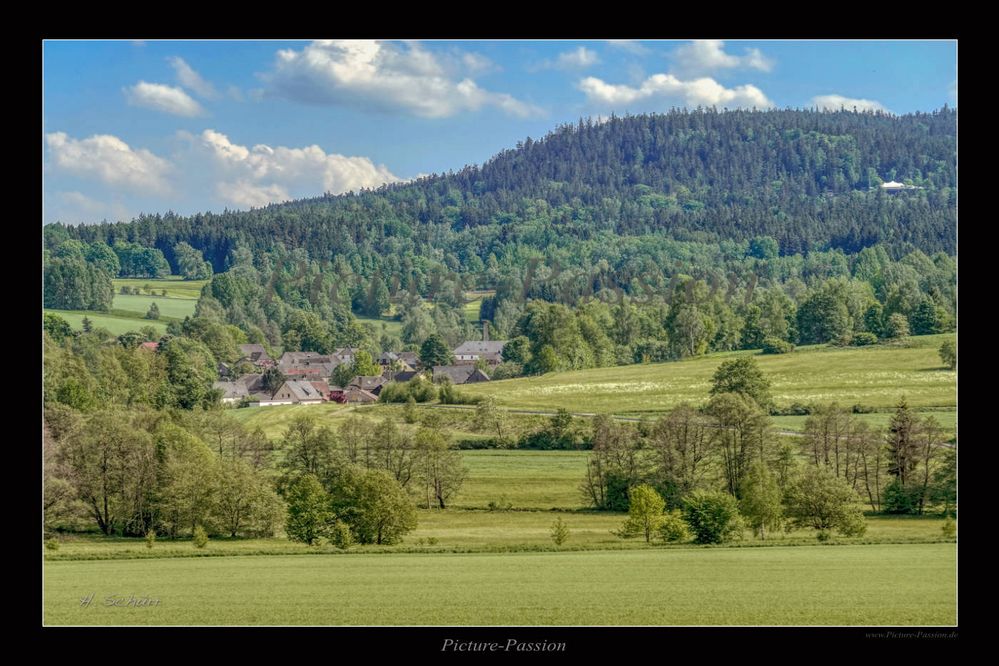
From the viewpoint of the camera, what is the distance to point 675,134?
5787 inches

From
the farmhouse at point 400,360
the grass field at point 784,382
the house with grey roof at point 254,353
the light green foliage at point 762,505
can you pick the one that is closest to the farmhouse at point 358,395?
the grass field at point 784,382

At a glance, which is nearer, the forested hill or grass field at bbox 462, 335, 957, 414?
grass field at bbox 462, 335, 957, 414

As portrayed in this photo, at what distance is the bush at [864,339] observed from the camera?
52.3 meters

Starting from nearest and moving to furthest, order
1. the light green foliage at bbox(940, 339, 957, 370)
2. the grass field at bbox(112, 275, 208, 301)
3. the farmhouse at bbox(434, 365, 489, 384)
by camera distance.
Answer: the light green foliage at bbox(940, 339, 957, 370) → the farmhouse at bbox(434, 365, 489, 384) → the grass field at bbox(112, 275, 208, 301)

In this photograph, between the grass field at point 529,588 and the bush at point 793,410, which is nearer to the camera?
the grass field at point 529,588

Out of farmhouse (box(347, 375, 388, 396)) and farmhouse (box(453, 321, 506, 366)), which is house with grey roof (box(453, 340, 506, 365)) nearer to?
farmhouse (box(453, 321, 506, 366))

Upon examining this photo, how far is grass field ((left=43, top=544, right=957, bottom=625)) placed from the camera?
1708 cm

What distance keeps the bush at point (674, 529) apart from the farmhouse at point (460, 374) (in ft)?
93.0

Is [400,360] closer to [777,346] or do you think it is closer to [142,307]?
[142,307]

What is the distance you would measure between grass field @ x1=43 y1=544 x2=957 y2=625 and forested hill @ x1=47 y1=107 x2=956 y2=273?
129ft

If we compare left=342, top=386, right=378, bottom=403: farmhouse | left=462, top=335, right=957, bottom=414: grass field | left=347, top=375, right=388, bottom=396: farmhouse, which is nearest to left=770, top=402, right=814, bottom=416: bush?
left=462, top=335, right=957, bottom=414: grass field

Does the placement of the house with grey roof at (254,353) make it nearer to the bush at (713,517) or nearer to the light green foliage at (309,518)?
the light green foliage at (309,518)
